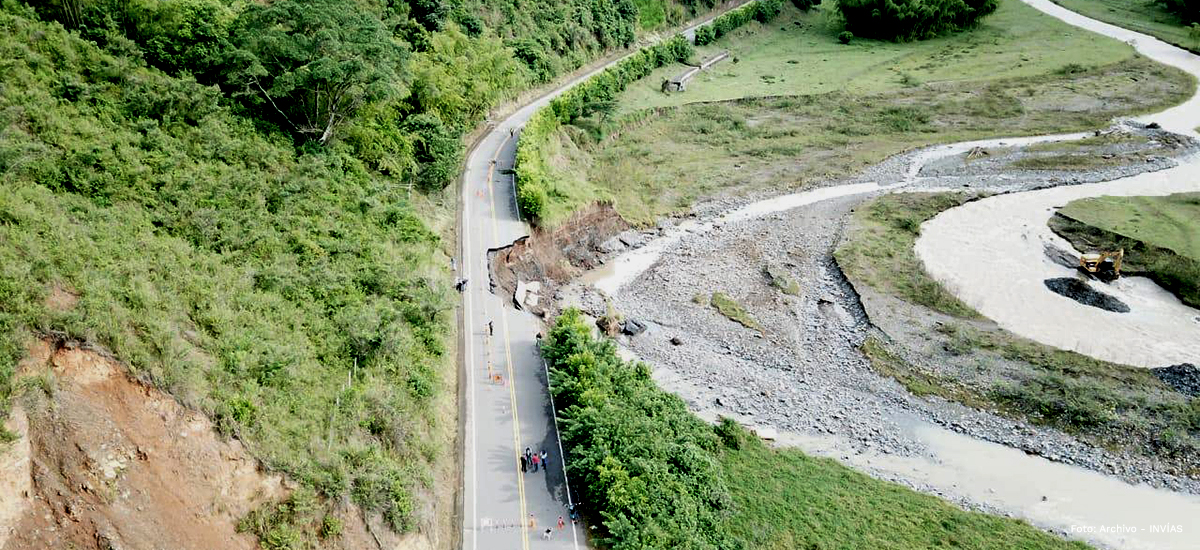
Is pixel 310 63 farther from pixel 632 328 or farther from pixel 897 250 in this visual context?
pixel 897 250

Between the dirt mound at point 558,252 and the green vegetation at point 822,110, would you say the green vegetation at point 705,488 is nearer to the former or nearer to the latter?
the dirt mound at point 558,252

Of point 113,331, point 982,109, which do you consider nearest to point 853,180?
point 982,109

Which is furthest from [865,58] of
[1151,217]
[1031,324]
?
[1031,324]

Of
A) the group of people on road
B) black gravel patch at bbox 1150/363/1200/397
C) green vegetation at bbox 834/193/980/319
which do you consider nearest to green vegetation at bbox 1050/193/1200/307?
green vegetation at bbox 834/193/980/319

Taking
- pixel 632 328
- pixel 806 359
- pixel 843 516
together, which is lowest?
pixel 806 359

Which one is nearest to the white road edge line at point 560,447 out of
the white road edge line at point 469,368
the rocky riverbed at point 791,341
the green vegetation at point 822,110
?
the white road edge line at point 469,368

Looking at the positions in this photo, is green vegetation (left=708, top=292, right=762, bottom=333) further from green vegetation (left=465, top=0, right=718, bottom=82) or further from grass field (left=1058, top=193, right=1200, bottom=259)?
green vegetation (left=465, top=0, right=718, bottom=82)
